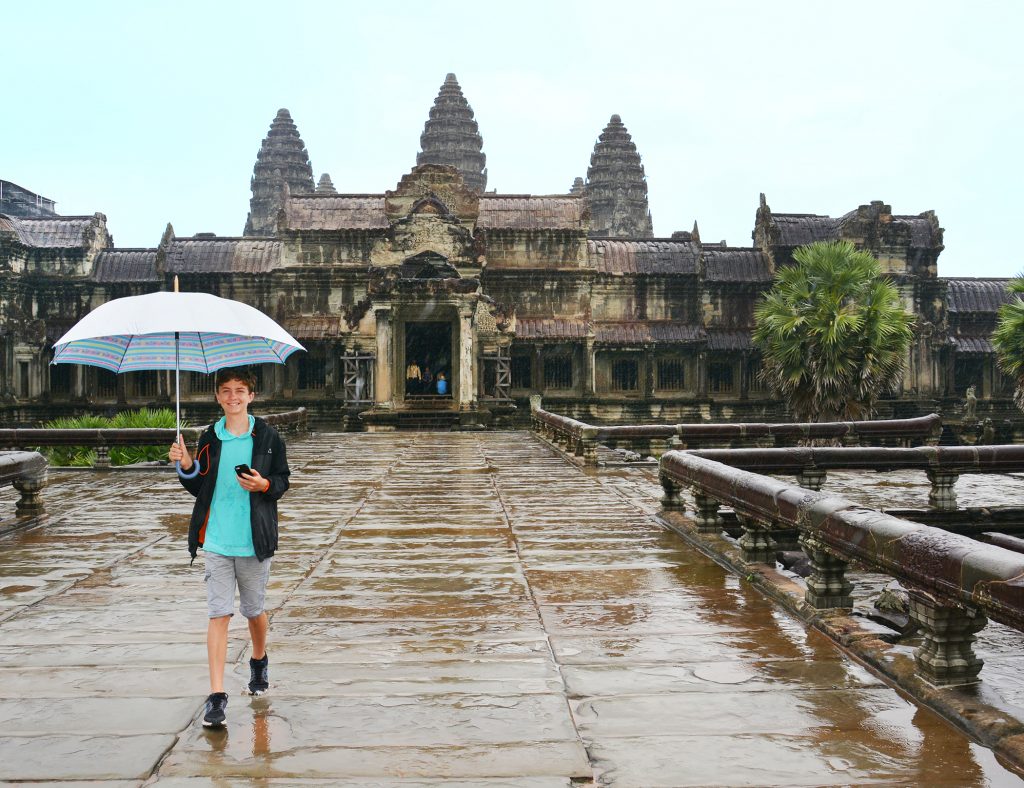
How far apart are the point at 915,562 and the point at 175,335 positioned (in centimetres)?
422

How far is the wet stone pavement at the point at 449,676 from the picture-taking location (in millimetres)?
3957

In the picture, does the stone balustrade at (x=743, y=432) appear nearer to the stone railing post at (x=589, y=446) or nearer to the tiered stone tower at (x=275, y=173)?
the stone railing post at (x=589, y=446)

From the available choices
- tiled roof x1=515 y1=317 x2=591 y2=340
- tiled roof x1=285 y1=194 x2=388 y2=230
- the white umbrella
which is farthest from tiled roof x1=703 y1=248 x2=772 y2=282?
the white umbrella

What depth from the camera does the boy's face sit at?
16.3 feet

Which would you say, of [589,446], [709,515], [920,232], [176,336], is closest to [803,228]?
[920,232]

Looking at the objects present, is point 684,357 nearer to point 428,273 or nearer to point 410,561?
point 428,273

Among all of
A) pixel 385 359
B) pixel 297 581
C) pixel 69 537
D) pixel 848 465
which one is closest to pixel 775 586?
pixel 297 581

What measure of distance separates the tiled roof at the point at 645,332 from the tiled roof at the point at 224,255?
13.0m

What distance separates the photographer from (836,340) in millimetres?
24438

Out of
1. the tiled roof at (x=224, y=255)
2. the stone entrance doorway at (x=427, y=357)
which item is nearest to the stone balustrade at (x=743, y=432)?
the stone entrance doorway at (x=427, y=357)

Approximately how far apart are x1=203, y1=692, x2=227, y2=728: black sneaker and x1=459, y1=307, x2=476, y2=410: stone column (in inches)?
1043

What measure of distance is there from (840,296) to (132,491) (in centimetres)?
1886

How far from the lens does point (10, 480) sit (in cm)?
1012

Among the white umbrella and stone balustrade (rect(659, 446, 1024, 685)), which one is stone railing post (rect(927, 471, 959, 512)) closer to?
stone balustrade (rect(659, 446, 1024, 685))
